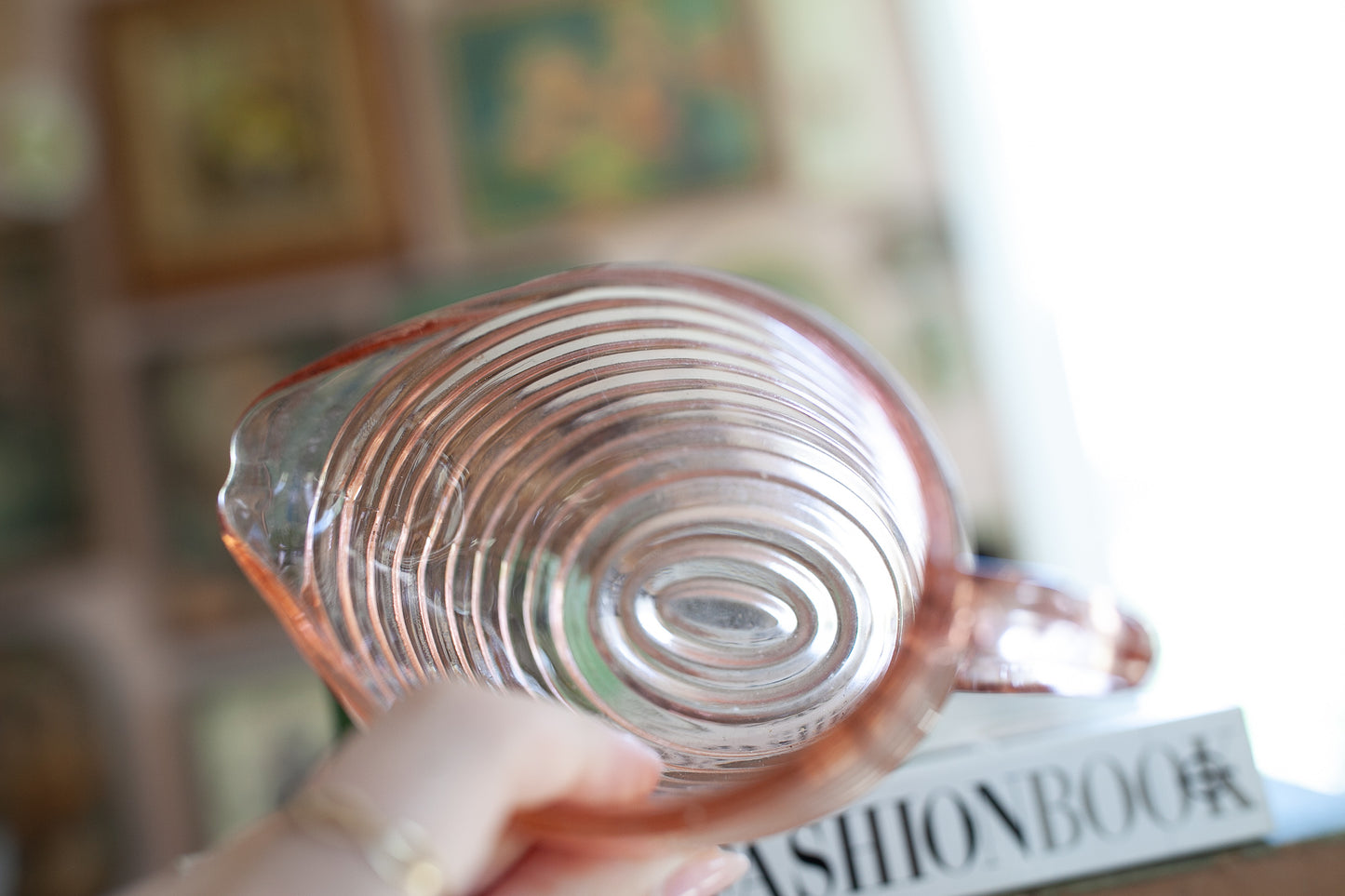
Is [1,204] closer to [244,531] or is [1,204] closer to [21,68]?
[21,68]

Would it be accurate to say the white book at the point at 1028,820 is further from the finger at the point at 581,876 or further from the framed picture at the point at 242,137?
the framed picture at the point at 242,137

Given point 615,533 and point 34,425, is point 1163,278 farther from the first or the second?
point 34,425

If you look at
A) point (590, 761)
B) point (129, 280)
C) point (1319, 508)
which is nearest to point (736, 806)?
point (590, 761)

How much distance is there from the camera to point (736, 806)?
0.16 meters

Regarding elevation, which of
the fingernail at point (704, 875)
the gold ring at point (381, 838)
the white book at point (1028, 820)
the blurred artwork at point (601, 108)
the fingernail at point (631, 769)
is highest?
the blurred artwork at point (601, 108)

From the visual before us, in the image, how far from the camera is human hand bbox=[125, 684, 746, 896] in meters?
0.16

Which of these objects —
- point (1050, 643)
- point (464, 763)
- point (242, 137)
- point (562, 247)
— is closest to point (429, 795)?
point (464, 763)

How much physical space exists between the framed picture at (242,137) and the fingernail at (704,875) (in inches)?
45.6

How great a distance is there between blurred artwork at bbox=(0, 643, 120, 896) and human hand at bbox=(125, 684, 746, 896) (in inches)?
49.9

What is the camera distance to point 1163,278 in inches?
45.5

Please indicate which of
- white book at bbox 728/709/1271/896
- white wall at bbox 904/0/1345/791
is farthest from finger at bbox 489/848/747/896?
white wall at bbox 904/0/1345/791

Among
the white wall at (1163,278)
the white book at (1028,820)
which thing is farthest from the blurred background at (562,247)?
the white book at (1028,820)

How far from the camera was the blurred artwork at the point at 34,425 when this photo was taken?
1.28 m

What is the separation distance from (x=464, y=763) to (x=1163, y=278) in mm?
1174
